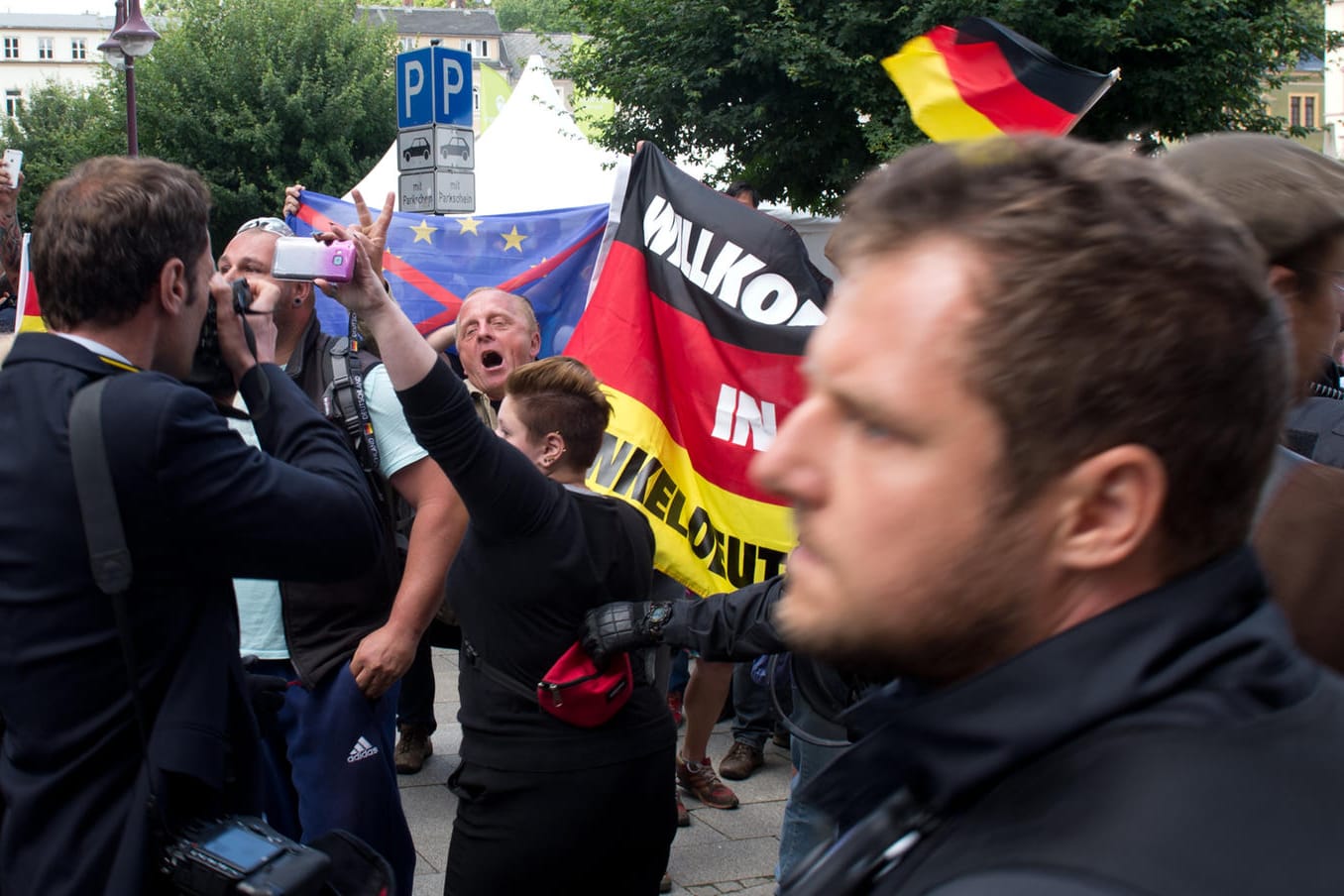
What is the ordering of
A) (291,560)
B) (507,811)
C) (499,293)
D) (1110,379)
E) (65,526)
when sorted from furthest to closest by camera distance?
1. (499,293)
2. (507,811)
3. (291,560)
4. (65,526)
5. (1110,379)

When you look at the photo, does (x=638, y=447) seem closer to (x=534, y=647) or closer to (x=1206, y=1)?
(x=534, y=647)

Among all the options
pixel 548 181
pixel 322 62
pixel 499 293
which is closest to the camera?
pixel 499 293

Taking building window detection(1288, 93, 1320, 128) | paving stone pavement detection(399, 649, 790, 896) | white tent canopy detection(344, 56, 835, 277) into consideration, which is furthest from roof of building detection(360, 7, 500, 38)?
paving stone pavement detection(399, 649, 790, 896)

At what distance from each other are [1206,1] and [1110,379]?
1521 cm

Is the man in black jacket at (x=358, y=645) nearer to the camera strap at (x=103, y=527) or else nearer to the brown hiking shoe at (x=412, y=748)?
the camera strap at (x=103, y=527)

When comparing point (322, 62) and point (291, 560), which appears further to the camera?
point (322, 62)

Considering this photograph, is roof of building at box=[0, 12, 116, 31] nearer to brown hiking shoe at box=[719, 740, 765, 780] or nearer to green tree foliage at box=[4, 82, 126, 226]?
green tree foliage at box=[4, 82, 126, 226]

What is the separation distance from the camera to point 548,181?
13195 millimetres

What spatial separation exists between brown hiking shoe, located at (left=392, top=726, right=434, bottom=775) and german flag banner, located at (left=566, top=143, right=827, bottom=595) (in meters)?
1.68

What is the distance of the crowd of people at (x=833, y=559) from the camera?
796 millimetres

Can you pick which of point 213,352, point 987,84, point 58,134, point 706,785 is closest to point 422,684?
point 706,785

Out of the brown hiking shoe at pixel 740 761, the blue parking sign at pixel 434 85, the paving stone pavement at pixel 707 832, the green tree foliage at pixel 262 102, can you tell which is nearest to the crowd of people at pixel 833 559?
the paving stone pavement at pixel 707 832

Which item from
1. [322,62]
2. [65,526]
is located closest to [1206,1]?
[65,526]

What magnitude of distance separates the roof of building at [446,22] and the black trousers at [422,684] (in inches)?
3488
